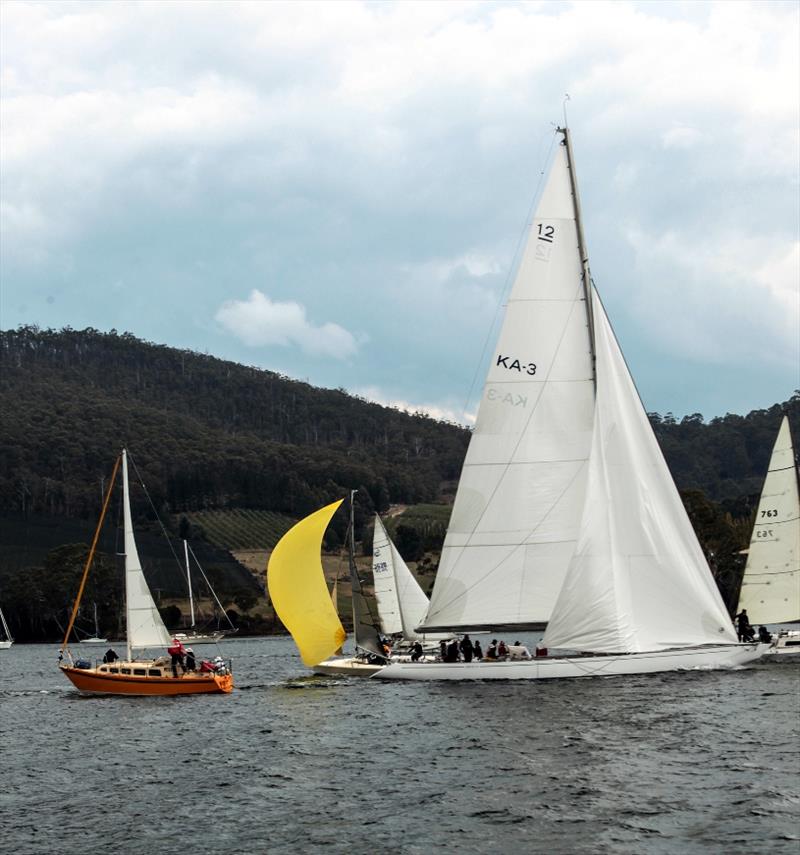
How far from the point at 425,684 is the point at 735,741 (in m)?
21.9

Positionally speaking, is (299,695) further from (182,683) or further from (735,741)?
(735,741)

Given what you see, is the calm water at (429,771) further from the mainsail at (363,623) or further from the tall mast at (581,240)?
the tall mast at (581,240)

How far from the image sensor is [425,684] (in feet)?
179

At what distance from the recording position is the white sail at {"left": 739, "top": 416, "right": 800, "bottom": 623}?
2452 inches

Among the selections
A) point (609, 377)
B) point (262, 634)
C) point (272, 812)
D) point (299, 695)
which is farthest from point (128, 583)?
point (262, 634)

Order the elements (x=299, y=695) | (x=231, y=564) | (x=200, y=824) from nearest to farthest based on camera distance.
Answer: (x=200, y=824) → (x=299, y=695) → (x=231, y=564)

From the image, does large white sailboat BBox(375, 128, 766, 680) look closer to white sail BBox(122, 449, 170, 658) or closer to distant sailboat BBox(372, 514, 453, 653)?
white sail BBox(122, 449, 170, 658)

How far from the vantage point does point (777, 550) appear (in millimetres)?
62875

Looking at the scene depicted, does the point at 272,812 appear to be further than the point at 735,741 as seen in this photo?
No

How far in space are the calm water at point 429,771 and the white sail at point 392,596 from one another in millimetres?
19138

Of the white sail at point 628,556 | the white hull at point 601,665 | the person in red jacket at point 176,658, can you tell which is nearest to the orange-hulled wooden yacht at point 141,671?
the person in red jacket at point 176,658

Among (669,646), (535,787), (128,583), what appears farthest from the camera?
(128,583)

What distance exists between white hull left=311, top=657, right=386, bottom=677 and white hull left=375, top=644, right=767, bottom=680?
29.3 feet

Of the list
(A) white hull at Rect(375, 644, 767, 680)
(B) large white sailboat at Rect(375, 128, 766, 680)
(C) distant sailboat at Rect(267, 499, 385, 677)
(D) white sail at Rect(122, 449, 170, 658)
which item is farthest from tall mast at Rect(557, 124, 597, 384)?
(D) white sail at Rect(122, 449, 170, 658)
